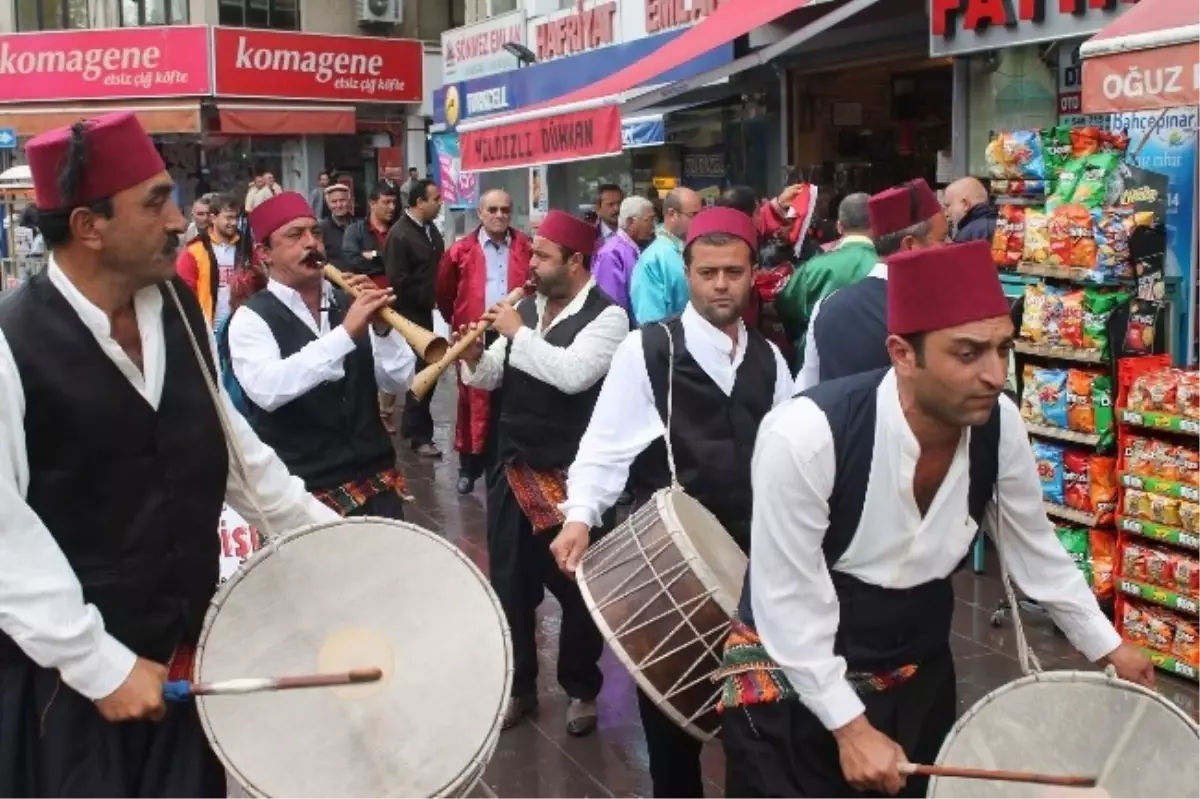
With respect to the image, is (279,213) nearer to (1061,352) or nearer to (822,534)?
(822,534)

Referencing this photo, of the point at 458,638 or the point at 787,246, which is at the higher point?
the point at 787,246

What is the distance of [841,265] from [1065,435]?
4.06 feet

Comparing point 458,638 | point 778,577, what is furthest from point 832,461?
point 458,638

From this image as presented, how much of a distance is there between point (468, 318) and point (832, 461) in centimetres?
614

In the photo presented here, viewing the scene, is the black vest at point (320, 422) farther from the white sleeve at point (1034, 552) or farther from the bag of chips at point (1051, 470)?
the bag of chips at point (1051, 470)

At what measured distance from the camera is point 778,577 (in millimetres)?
2621

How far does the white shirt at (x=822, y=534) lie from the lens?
2.58 meters

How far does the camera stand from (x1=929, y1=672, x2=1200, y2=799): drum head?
95.7 inches

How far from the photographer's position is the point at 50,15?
27859mm

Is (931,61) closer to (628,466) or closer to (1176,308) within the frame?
(1176,308)

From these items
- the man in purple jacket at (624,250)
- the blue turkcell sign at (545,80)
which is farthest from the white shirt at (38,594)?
the blue turkcell sign at (545,80)

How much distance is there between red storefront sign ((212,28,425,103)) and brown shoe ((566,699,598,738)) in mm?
22989

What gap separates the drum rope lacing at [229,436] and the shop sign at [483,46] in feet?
48.8

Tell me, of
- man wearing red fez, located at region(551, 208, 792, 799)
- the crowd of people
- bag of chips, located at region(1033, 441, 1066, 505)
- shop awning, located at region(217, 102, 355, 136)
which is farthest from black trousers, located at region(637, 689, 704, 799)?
shop awning, located at region(217, 102, 355, 136)
